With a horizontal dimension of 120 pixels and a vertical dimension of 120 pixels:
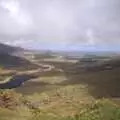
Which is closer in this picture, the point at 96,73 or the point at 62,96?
the point at 62,96

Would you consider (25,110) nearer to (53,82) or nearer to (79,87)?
(79,87)

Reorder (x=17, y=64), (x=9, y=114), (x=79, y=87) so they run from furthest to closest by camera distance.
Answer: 1. (x=17, y=64)
2. (x=79, y=87)
3. (x=9, y=114)

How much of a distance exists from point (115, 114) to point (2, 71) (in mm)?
72844

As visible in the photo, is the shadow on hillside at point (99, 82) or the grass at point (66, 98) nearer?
the grass at point (66, 98)

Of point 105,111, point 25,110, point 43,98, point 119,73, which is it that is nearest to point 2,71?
point 119,73

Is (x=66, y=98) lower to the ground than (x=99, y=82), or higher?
lower

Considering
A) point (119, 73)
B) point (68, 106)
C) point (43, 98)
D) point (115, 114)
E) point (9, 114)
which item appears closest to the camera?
point (115, 114)

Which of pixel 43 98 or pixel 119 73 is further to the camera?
pixel 119 73

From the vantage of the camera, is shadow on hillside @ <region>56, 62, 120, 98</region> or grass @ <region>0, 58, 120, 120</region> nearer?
grass @ <region>0, 58, 120, 120</region>

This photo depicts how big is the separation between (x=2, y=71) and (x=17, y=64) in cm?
1813

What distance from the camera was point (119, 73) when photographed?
94.8 metres

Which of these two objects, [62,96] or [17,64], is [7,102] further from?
[17,64]

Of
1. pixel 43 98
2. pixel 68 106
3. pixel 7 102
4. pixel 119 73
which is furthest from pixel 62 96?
pixel 119 73

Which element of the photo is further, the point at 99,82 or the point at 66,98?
the point at 99,82
